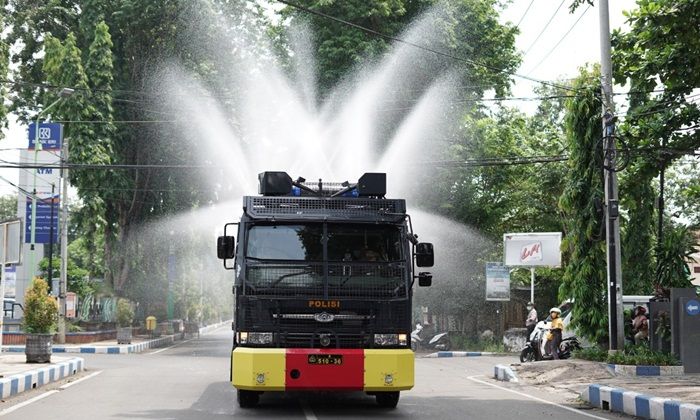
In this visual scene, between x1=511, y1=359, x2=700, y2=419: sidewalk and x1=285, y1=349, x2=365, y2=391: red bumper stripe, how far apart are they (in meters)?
4.39

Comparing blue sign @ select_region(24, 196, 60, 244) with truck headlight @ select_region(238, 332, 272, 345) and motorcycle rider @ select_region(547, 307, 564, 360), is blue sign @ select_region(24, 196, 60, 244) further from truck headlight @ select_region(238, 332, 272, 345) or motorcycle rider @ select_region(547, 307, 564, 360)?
truck headlight @ select_region(238, 332, 272, 345)

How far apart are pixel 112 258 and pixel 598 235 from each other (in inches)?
1157

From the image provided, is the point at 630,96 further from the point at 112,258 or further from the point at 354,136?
the point at 112,258

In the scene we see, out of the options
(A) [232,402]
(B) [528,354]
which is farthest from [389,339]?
(B) [528,354]

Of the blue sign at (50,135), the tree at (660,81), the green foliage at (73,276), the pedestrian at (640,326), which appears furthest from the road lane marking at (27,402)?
the green foliage at (73,276)

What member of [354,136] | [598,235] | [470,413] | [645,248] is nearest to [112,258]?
[354,136]

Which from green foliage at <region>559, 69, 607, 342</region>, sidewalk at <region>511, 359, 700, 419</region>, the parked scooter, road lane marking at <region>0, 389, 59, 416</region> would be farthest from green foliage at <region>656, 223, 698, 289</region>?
road lane marking at <region>0, 389, 59, 416</region>

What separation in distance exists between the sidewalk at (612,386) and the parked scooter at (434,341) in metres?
13.2

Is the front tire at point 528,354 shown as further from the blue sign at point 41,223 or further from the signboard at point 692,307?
the blue sign at point 41,223

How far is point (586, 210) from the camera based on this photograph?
2480 cm

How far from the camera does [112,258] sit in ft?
156

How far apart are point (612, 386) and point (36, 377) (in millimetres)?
11160

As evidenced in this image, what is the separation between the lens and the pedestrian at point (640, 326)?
938 inches

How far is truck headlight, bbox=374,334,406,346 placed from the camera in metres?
13.3
